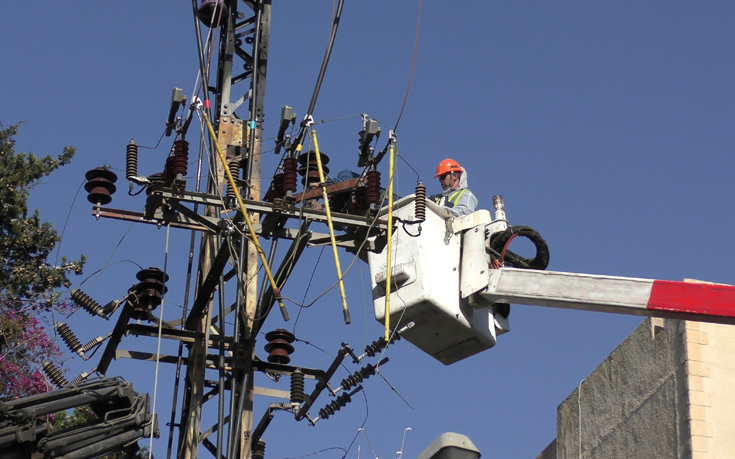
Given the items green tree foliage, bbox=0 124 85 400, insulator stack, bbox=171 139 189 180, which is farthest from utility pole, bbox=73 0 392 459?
green tree foliage, bbox=0 124 85 400

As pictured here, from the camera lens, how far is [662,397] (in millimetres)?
17531

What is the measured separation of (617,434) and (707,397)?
258cm

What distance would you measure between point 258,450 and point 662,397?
7.56 m

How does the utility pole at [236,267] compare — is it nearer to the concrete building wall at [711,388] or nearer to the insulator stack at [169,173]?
the insulator stack at [169,173]

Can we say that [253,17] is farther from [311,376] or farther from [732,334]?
[732,334]

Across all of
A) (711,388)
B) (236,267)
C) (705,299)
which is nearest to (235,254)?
(236,267)

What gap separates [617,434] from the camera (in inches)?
743

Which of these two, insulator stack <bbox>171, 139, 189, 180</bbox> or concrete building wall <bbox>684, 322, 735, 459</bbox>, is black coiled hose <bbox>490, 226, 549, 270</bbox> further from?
concrete building wall <bbox>684, 322, 735, 459</bbox>

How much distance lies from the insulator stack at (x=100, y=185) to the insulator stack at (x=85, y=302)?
1.22 metres

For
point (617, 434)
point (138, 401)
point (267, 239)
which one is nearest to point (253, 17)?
point (267, 239)

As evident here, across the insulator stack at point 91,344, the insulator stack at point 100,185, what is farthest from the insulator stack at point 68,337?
the insulator stack at point 100,185

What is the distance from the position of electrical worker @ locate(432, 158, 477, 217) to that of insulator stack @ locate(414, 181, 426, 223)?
0.74 m

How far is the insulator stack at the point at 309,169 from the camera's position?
11383 millimetres

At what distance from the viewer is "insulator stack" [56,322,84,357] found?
1159 centimetres
